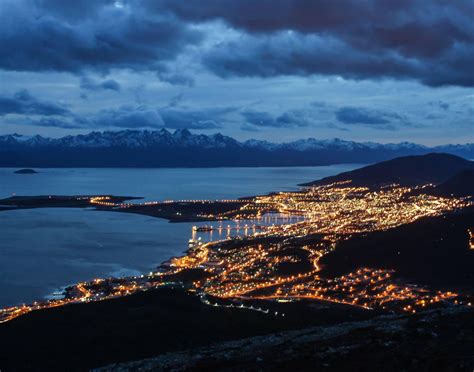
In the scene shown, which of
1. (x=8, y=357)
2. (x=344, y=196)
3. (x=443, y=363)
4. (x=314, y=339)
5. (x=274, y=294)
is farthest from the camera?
(x=344, y=196)

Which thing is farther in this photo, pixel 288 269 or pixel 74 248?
pixel 74 248

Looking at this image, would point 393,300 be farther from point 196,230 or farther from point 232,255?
point 196,230

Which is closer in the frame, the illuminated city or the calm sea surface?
the illuminated city

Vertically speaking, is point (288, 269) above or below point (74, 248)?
above

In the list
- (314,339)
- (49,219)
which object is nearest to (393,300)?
(314,339)

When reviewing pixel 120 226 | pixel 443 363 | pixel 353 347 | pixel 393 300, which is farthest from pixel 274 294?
pixel 120 226

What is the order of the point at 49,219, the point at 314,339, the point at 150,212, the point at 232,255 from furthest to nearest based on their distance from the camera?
the point at 150,212 < the point at 49,219 < the point at 232,255 < the point at 314,339

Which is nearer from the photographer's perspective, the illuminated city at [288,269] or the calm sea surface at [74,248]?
the illuminated city at [288,269]

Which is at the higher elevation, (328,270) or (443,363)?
(443,363)

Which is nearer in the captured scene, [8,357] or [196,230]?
[8,357]
